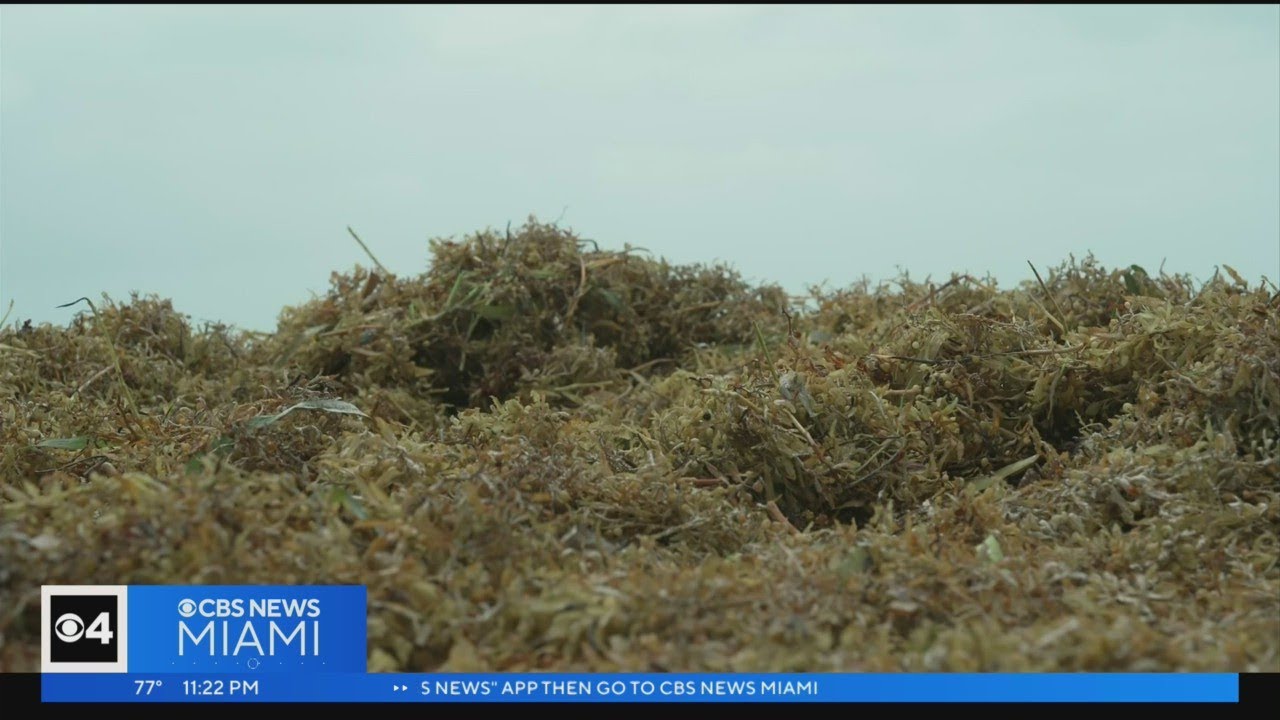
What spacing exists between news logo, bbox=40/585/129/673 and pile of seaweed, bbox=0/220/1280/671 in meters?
0.02

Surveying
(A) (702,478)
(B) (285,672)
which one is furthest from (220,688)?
(A) (702,478)

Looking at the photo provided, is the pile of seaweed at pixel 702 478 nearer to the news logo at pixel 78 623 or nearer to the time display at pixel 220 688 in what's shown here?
the news logo at pixel 78 623

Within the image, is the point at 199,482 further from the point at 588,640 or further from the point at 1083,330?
the point at 1083,330

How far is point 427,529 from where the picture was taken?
163 centimetres

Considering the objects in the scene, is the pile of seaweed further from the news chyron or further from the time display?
the time display

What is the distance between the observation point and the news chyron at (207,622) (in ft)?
4.88

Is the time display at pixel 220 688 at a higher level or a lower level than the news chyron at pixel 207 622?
lower

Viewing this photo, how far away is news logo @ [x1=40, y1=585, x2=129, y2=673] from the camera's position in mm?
1482

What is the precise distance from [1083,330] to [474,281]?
5.50ft

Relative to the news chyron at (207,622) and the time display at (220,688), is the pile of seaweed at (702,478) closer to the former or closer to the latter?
the news chyron at (207,622)

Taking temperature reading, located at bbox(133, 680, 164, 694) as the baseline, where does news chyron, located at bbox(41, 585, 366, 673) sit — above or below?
above

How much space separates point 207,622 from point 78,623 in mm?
147

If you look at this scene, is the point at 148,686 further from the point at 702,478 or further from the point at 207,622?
the point at 702,478

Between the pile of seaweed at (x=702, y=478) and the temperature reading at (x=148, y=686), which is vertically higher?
the pile of seaweed at (x=702, y=478)
